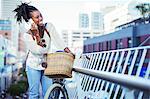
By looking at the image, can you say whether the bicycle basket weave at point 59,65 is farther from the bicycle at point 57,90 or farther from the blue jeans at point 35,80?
the blue jeans at point 35,80

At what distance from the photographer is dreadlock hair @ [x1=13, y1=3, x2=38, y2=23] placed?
457cm

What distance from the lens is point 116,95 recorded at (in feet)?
14.3

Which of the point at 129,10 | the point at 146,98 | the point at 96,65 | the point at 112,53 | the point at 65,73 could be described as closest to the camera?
the point at 146,98

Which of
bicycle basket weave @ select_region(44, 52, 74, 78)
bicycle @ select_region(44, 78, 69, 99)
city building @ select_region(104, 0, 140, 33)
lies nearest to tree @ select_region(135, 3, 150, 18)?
city building @ select_region(104, 0, 140, 33)

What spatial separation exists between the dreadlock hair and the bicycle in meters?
0.79

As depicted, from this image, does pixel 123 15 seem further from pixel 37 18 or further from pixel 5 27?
pixel 37 18

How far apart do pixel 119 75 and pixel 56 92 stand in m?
2.39

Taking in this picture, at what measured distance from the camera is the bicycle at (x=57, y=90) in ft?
13.9

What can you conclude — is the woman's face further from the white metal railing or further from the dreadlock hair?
the white metal railing

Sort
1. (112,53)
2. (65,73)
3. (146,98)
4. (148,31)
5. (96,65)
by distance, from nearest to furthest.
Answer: (146,98) < (65,73) < (112,53) < (96,65) < (148,31)

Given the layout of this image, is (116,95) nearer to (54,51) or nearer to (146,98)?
(54,51)

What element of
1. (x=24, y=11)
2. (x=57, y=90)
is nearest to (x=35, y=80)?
(x=57, y=90)

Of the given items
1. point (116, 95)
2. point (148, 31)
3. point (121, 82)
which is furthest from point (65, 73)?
point (148, 31)

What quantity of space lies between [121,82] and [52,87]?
2.45 m
